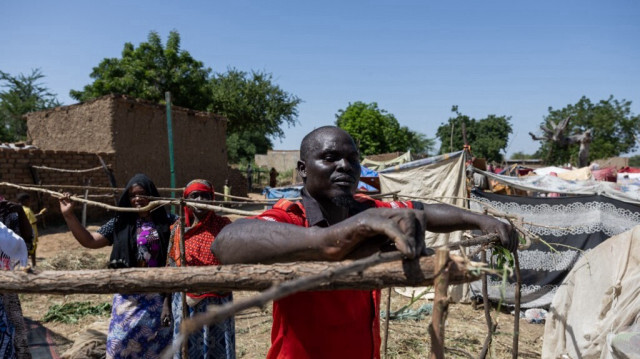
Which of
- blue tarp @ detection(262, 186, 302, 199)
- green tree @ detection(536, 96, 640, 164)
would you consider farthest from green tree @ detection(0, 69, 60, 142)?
green tree @ detection(536, 96, 640, 164)

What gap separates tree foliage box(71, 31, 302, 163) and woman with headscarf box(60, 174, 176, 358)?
1910 centimetres

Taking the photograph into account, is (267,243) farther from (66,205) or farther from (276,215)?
(66,205)

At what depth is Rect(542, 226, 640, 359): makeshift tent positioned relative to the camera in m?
3.49

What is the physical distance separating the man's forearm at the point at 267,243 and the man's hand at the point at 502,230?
838 millimetres

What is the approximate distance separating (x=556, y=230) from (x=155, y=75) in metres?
20.7

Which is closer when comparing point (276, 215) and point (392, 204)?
point (276, 215)

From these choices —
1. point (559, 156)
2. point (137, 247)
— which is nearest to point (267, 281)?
point (137, 247)

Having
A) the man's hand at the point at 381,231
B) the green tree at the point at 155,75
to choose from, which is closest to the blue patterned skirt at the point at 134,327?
the man's hand at the point at 381,231

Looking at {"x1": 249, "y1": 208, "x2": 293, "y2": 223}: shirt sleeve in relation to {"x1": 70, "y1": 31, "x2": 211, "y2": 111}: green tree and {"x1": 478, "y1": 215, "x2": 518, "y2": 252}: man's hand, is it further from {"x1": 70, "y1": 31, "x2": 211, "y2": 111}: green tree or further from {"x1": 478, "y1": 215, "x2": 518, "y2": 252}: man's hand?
{"x1": 70, "y1": 31, "x2": 211, "y2": 111}: green tree

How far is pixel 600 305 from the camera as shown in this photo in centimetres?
379

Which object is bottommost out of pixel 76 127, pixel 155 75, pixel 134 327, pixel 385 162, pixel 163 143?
pixel 134 327

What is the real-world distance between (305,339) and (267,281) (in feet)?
1.94

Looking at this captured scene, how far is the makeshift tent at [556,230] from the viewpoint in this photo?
5.39 metres

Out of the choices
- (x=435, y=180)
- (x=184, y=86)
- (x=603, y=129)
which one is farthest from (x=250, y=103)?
(x=603, y=129)
